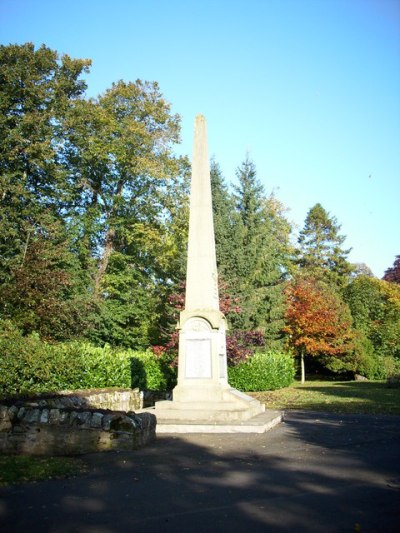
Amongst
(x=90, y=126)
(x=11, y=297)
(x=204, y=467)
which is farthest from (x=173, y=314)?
(x=204, y=467)

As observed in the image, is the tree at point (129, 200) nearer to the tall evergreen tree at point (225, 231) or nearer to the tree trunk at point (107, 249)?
the tree trunk at point (107, 249)

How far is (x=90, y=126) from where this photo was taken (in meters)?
28.5

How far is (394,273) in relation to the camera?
51938 millimetres

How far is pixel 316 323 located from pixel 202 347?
20.5 metres

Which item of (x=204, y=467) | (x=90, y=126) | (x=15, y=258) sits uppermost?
(x=90, y=126)

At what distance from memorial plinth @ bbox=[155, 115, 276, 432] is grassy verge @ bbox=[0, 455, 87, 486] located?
358 cm

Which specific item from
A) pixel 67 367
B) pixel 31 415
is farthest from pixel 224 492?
pixel 67 367

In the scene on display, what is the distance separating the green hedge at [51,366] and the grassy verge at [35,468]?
447cm

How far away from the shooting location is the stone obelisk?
10977 millimetres

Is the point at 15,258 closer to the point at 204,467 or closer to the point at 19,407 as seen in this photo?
the point at 19,407

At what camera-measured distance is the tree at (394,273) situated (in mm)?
51109

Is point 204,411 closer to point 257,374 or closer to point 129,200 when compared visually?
point 257,374

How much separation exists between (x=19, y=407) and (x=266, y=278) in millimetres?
25698

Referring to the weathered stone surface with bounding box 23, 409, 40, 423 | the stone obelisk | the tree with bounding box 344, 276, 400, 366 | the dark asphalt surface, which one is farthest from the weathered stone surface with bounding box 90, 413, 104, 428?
the tree with bounding box 344, 276, 400, 366
